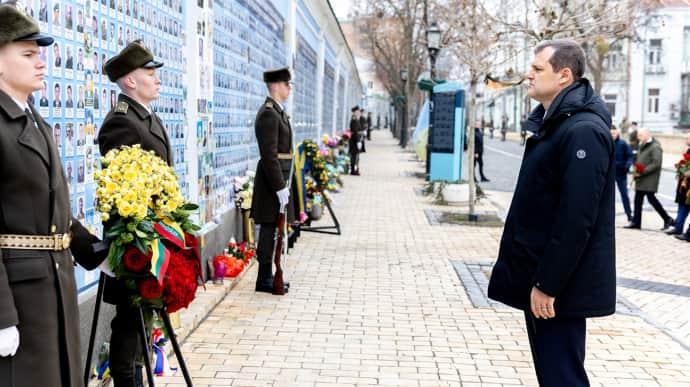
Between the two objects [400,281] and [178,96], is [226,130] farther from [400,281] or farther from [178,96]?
[400,281]

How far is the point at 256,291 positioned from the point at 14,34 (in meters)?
4.85

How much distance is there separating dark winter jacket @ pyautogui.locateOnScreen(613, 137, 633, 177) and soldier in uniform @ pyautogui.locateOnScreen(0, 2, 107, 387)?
39.6 feet

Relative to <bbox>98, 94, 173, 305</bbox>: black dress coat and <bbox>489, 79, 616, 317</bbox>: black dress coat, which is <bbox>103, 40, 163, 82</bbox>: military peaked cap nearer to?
<bbox>98, 94, 173, 305</bbox>: black dress coat

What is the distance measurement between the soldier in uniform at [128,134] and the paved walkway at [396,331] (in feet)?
2.72

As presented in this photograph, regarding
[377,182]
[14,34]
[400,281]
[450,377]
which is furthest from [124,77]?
[377,182]

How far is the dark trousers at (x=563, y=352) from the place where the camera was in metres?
3.57

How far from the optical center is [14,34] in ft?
9.03

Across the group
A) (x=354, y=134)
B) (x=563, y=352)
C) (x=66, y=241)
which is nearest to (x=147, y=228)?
(x=66, y=241)

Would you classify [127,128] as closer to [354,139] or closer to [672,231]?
[672,231]

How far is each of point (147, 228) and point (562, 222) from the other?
1.94m

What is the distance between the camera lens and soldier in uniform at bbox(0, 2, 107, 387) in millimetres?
2750

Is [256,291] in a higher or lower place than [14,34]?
lower

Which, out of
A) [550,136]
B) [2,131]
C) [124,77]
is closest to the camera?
[2,131]

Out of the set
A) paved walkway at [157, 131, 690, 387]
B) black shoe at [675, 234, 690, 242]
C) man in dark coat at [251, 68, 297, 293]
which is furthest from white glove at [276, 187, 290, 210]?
black shoe at [675, 234, 690, 242]
